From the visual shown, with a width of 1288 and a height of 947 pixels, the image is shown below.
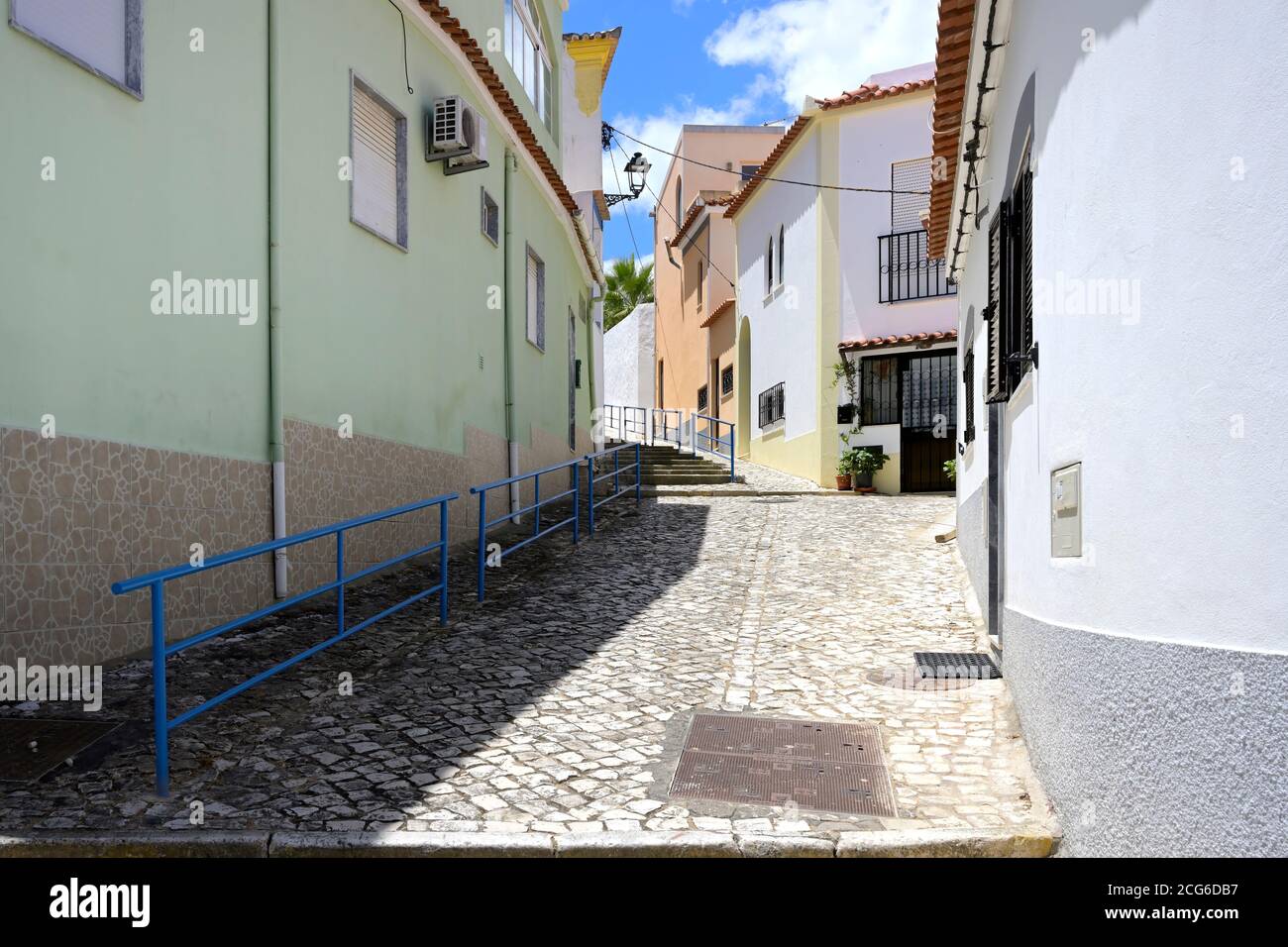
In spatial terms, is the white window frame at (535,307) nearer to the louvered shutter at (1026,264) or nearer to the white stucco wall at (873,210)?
the white stucco wall at (873,210)

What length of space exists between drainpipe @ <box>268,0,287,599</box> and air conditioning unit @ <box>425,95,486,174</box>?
2.49m

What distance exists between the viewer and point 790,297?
A: 60.2ft

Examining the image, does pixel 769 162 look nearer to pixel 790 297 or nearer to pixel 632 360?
pixel 790 297

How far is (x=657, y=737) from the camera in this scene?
4969mm

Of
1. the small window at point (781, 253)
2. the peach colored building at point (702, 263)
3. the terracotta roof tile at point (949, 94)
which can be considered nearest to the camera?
the terracotta roof tile at point (949, 94)

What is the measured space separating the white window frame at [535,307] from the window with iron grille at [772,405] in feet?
20.4

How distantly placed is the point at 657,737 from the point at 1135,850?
2469mm

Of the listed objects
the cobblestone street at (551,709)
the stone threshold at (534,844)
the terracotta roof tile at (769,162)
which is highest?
the terracotta roof tile at (769,162)

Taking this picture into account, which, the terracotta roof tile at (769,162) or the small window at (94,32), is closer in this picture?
the small window at (94,32)

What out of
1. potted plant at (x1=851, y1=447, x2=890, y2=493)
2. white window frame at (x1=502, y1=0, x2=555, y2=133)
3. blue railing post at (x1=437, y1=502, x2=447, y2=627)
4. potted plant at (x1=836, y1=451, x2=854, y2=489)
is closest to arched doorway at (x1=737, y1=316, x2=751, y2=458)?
potted plant at (x1=836, y1=451, x2=854, y2=489)

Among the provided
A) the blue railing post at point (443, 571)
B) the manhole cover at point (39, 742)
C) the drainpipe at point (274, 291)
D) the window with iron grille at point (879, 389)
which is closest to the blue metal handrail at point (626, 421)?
the window with iron grille at point (879, 389)

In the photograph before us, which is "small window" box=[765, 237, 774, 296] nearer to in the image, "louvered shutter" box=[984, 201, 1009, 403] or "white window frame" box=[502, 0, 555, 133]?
"white window frame" box=[502, 0, 555, 133]

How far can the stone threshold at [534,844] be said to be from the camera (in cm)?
359

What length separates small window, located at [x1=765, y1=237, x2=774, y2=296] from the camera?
773 inches
